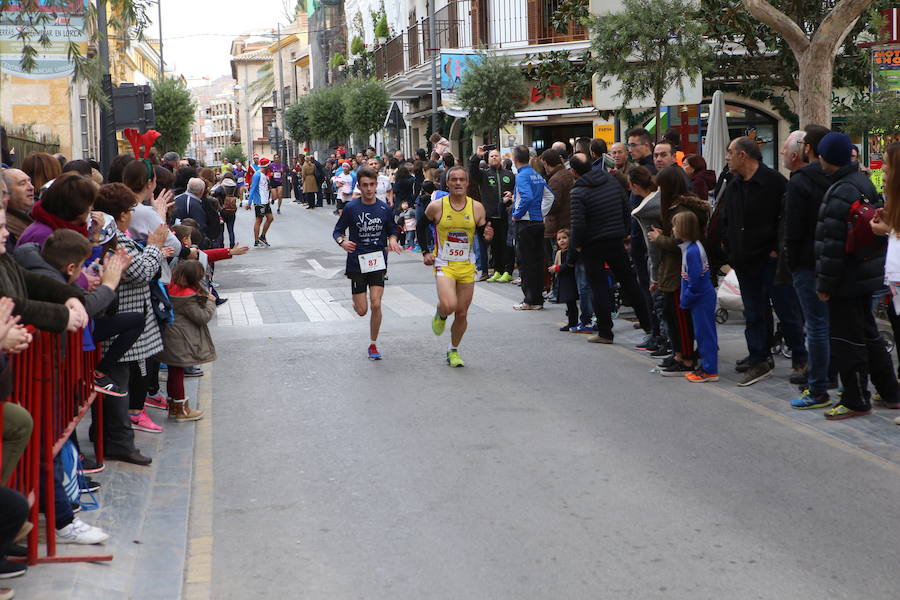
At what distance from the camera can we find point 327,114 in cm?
5659

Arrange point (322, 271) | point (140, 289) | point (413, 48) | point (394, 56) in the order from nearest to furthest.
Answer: point (140, 289) < point (322, 271) < point (413, 48) < point (394, 56)

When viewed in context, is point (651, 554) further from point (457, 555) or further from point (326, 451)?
point (326, 451)

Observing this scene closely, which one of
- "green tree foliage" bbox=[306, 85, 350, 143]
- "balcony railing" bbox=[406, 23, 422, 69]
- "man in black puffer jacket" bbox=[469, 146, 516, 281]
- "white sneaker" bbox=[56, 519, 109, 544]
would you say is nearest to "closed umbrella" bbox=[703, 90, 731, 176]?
"man in black puffer jacket" bbox=[469, 146, 516, 281]

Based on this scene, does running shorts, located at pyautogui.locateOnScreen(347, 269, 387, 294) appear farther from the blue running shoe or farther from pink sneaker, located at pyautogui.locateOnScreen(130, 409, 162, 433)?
the blue running shoe

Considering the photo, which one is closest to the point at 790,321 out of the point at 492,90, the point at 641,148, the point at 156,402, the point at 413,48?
the point at 641,148

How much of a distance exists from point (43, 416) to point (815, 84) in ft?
32.7

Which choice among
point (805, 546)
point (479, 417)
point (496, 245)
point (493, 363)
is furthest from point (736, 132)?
point (805, 546)

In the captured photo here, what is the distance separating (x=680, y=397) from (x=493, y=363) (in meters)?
2.19

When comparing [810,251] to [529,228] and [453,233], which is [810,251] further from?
[529,228]

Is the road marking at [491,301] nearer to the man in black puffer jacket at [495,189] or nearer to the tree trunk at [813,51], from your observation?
the man in black puffer jacket at [495,189]

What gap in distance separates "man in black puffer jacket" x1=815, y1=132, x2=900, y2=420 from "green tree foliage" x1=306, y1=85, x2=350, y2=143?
48.6 m

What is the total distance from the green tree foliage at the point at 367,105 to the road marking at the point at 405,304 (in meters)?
28.9

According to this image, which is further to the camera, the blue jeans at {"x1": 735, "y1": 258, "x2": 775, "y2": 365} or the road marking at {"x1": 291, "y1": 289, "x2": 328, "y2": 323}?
the road marking at {"x1": 291, "y1": 289, "x2": 328, "y2": 323}

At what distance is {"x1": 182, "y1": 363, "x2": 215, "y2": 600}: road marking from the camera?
16.8 ft
